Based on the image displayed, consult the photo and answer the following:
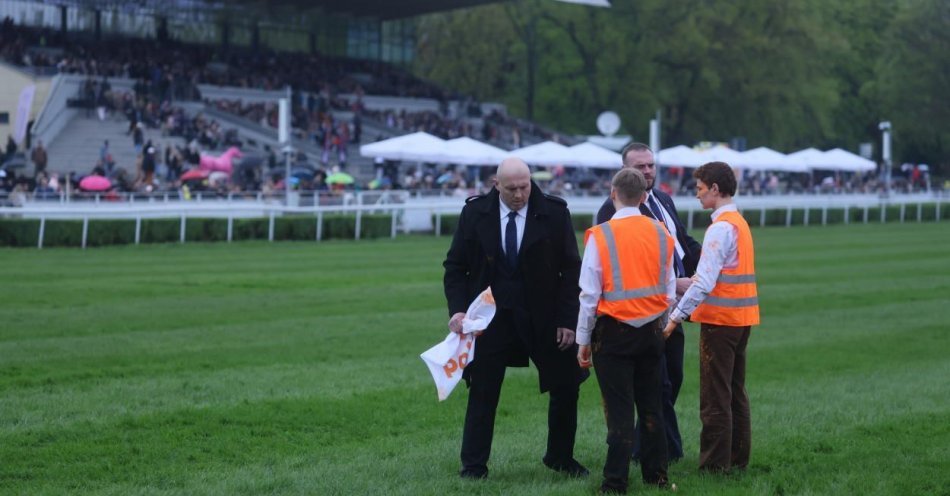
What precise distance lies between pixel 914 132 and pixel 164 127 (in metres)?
45.0

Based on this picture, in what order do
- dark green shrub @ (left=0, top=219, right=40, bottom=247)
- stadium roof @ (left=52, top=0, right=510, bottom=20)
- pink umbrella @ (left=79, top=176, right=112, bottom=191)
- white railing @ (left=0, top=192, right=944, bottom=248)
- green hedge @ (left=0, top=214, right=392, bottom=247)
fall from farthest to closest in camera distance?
stadium roof @ (left=52, top=0, right=510, bottom=20) < pink umbrella @ (left=79, top=176, right=112, bottom=191) < white railing @ (left=0, top=192, right=944, bottom=248) < green hedge @ (left=0, top=214, right=392, bottom=247) < dark green shrub @ (left=0, top=219, right=40, bottom=247)

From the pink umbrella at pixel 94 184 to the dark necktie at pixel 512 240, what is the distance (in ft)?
92.4

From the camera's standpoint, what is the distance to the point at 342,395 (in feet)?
32.6

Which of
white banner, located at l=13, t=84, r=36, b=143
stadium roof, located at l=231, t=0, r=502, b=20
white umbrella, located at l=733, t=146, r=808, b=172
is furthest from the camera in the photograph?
stadium roof, located at l=231, t=0, r=502, b=20

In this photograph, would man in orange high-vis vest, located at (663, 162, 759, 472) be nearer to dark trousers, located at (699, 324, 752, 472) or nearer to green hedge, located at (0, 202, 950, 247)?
dark trousers, located at (699, 324, 752, 472)

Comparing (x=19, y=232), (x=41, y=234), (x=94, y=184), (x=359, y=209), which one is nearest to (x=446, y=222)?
(x=359, y=209)

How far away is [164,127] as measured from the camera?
44.7 meters

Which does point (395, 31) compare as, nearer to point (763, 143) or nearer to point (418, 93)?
point (418, 93)

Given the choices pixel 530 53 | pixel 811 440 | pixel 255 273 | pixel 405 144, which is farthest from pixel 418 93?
pixel 811 440

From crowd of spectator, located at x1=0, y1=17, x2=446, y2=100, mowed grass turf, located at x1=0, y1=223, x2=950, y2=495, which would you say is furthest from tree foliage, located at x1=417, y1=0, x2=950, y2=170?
mowed grass turf, located at x1=0, y1=223, x2=950, y2=495

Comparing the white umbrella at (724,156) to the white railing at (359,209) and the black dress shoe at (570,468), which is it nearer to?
the white railing at (359,209)

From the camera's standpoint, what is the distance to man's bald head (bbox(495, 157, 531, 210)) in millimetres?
6852

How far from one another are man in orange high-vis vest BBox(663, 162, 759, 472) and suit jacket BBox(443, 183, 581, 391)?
0.62 m

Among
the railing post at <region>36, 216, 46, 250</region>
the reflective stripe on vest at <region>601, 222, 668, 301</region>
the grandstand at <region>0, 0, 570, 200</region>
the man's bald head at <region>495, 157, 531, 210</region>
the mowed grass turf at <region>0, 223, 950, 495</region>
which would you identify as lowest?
the mowed grass turf at <region>0, 223, 950, 495</region>
